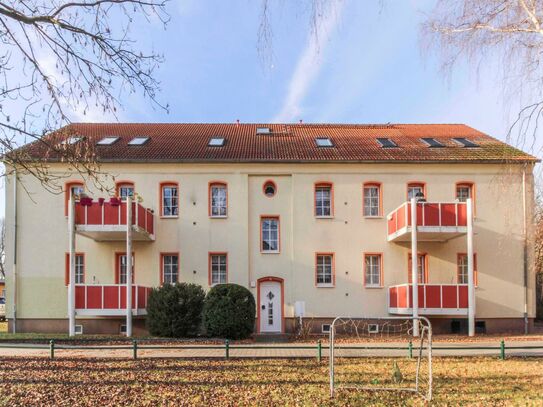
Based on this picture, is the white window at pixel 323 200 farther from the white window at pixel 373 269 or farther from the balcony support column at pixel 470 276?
the balcony support column at pixel 470 276

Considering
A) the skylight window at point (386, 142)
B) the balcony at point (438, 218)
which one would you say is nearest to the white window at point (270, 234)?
the balcony at point (438, 218)

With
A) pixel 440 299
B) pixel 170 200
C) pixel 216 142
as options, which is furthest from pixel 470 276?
pixel 170 200

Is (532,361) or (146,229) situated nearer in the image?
(532,361)

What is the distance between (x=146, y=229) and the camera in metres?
23.5

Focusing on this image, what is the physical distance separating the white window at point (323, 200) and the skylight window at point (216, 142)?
513 cm

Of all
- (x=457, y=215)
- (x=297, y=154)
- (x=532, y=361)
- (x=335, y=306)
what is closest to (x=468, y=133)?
(x=457, y=215)

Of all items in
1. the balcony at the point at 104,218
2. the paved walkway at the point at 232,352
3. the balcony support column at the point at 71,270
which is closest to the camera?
the paved walkway at the point at 232,352

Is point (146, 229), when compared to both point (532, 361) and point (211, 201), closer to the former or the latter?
point (211, 201)

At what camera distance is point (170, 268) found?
2462 cm

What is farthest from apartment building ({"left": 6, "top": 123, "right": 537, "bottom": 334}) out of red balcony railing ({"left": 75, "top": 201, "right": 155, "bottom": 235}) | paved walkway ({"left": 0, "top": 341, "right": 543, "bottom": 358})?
paved walkway ({"left": 0, "top": 341, "right": 543, "bottom": 358})

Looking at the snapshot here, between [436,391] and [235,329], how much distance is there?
9.91 metres

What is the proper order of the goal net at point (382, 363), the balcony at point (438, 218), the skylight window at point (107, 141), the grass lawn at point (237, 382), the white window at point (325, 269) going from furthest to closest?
1. the skylight window at point (107, 141)
2. the white window at point (325, 269)
3. the balcony at point (438, 218)
4. the goal net at point (382, 363)
5. the grass lawn at point (237, 382)

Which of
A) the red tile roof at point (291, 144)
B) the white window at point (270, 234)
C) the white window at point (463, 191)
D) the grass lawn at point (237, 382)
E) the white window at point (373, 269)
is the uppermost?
the red tile roof at point (291, 144)

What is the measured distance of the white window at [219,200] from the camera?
24.8 meters
